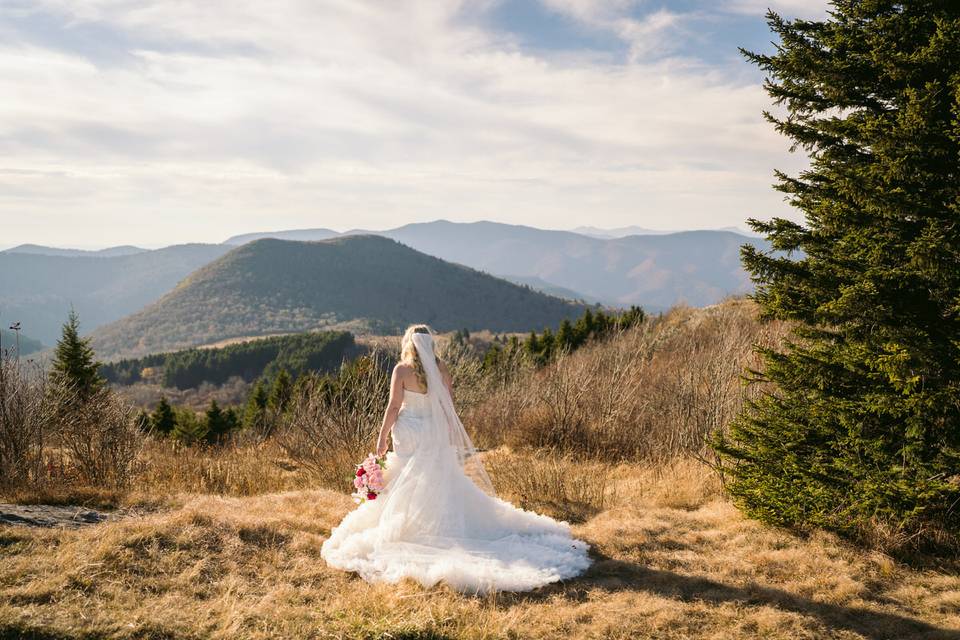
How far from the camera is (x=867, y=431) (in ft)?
18.1

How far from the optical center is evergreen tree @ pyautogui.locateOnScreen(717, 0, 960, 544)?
497cm

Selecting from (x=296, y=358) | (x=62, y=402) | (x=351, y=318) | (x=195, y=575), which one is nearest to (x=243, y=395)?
(x=296, y=358)

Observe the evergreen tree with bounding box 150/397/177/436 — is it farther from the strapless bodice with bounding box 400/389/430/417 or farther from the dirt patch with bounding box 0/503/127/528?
the strapless bodice with bounding box 400/389/430/417

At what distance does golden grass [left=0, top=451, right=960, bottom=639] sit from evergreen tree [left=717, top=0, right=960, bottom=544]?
0.66 metres

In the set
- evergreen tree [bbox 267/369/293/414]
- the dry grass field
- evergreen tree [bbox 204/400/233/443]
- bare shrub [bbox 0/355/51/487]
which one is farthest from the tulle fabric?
evergreen tree [bbox 204/400/233/443]

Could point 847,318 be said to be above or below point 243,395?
above

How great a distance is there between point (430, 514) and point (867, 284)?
4617mm

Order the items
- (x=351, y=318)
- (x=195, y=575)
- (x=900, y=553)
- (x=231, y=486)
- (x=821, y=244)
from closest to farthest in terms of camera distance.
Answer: (x=195, y=575), (x=900, y=553), (x=821, y=244), (x=231, y=486), (x=351, y=318)

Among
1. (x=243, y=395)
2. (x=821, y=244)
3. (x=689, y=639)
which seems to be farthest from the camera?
(x=243, y=395)

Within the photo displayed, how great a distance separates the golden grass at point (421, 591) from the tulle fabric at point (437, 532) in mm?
184

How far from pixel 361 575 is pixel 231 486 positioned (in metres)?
4.44

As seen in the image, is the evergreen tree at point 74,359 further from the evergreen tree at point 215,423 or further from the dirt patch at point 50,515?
the dirt patch at point 50,515

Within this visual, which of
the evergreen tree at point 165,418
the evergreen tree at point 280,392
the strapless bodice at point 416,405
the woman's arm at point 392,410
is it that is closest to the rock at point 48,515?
the woman's arm at point 392,410

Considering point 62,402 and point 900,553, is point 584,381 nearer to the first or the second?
point 900,553
